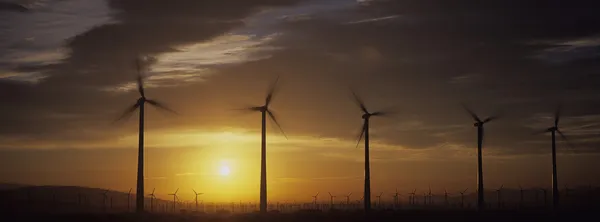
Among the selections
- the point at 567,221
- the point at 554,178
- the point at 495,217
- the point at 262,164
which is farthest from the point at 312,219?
the point at 554,178

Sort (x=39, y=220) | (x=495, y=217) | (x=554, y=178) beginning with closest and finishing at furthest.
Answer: (x=39, y=220), (x=495, y=217), (x=554, y=178)

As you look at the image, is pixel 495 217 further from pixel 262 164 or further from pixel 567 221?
pixel 262 164

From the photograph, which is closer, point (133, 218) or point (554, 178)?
point (133, 218)

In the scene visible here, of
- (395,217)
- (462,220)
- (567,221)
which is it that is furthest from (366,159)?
(567,221)

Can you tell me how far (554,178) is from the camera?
629ft

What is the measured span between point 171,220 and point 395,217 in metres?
40.9

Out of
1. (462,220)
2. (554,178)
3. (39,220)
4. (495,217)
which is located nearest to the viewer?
(39,220)

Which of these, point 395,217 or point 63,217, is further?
point 395,217

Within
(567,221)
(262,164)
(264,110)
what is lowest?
(567,221)

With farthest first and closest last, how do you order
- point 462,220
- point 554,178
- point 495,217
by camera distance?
point 554,178 < point 495,217 < point 462,220

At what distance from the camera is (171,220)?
5640 inches

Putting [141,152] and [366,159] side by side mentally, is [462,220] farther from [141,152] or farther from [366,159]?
[141,152]

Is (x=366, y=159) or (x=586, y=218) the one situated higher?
(x=366, y=159)

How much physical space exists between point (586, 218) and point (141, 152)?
8064 centimetres
